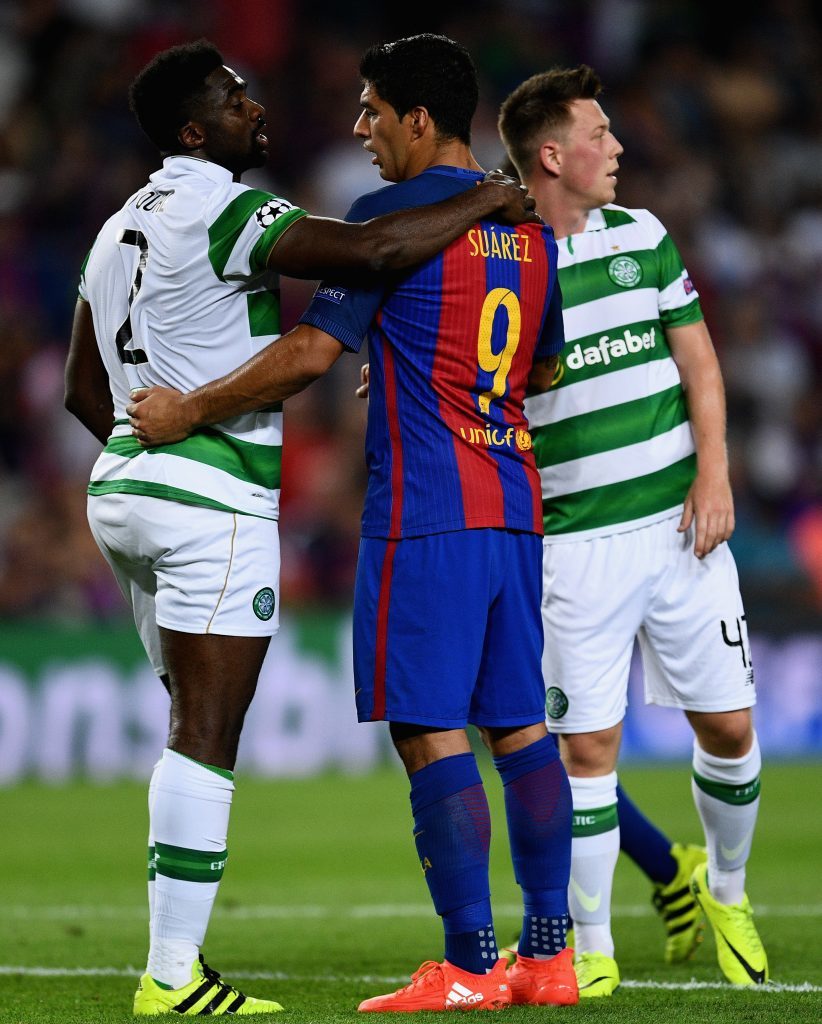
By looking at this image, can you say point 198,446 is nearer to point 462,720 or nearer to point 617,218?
point 462,720

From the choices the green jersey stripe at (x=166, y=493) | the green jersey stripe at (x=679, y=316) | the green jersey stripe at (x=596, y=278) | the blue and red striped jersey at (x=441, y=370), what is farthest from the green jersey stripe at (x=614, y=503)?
the green jersey stripe at (x=166, y=493)

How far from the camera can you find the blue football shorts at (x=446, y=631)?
147 inches

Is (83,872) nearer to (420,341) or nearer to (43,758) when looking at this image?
(43,758)

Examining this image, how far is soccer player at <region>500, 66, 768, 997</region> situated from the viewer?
14.9 ft

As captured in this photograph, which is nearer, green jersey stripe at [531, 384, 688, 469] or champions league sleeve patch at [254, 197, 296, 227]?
champions league sleeve patch at [254, 197, 296, 227]

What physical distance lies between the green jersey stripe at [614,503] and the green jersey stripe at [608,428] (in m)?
0.11

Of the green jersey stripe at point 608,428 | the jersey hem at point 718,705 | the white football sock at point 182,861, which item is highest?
the green jersey stripe at point 608,428

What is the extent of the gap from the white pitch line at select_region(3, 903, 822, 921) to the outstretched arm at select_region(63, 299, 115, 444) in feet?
7.90

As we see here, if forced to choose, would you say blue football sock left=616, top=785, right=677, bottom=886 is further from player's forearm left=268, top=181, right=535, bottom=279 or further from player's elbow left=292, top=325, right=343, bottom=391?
player's forearm left=268, top=181, right=535, bottom=279

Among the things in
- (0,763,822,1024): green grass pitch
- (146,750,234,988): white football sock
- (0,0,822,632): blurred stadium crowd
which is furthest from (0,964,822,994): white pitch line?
(0,0,822,632): blurred stadium crowd

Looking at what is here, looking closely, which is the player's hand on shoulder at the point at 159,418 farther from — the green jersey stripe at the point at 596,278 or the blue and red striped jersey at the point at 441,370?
the green jersey stripe at the point at 596,278

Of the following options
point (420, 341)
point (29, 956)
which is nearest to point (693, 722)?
point (420, 341)

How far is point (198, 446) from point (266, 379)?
0.89 ft

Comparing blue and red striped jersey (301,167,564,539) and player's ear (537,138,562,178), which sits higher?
player's ear (537,138,562,178)
